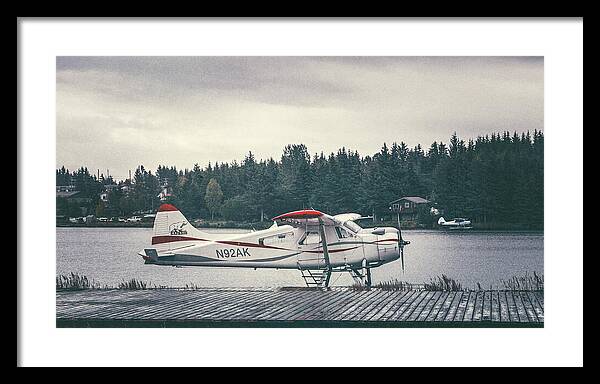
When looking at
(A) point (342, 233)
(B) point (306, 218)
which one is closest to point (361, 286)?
(A) point (342, 233)

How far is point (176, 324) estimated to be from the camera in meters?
9.69

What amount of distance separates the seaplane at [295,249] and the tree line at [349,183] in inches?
8.9

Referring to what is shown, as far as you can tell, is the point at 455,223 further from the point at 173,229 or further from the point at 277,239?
the point at 173,229

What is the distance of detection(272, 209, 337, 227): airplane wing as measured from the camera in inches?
403

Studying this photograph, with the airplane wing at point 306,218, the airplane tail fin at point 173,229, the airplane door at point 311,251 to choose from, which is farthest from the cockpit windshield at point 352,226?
the airplane tail fin at point 173,229

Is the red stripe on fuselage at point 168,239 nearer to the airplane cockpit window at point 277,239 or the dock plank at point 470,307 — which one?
the airplane cockpit window at point 277,239

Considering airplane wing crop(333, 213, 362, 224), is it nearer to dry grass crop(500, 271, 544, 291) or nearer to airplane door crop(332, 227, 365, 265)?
airplane door crop(332, 227, 365, 265)

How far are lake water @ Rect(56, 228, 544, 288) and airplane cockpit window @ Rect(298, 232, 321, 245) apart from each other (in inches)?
15.8

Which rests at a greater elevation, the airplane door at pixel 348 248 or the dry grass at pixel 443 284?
the airplane door at pixel 348 248

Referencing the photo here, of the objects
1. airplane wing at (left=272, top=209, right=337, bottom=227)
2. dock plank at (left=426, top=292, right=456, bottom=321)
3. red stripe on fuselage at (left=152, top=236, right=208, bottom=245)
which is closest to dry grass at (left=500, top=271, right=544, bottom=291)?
dock plank at (left=426, top=292, right=456, bottom=321)

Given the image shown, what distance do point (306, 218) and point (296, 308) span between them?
113 centimetres

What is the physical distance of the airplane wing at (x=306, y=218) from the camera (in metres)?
10.2

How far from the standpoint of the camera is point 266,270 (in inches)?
411
